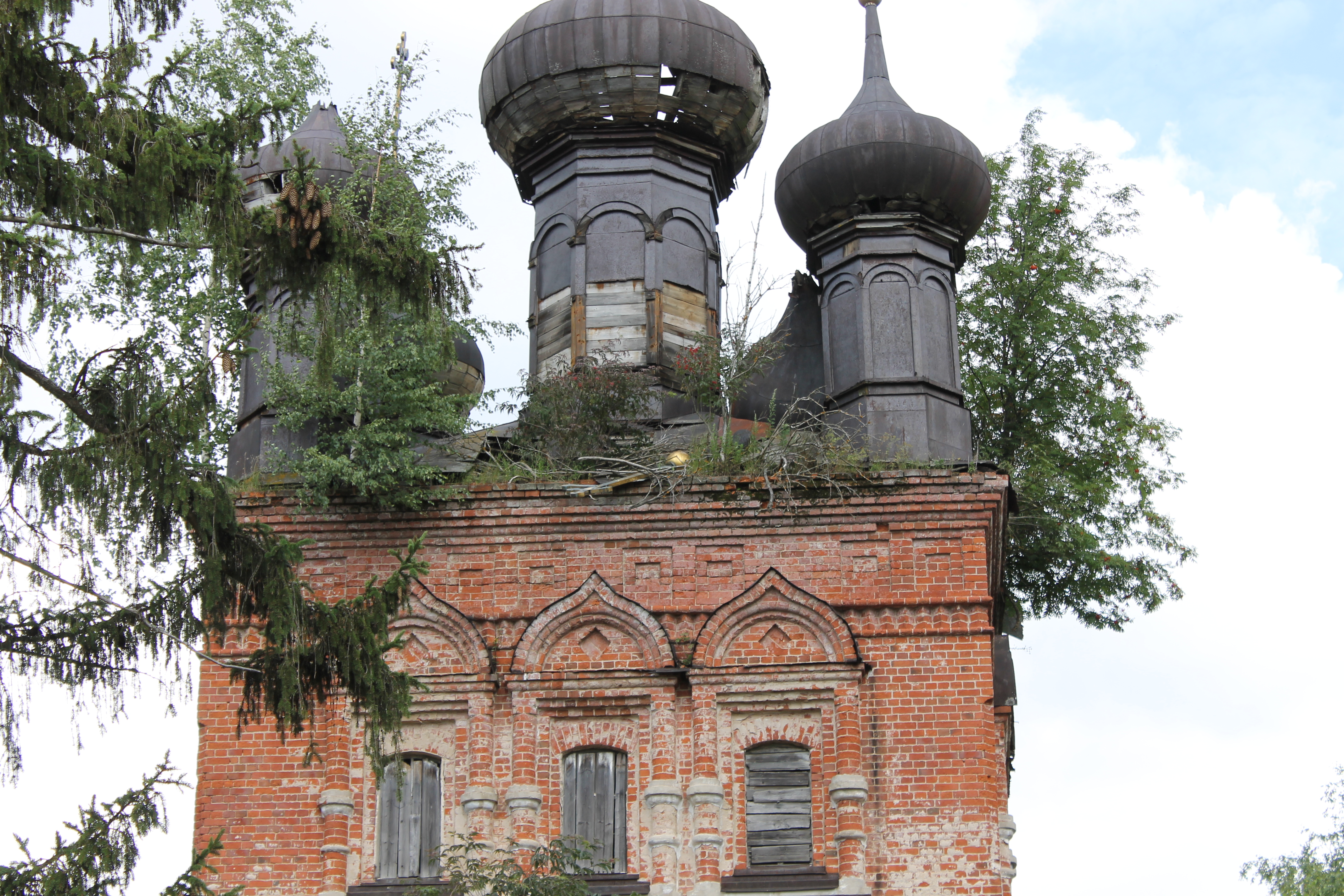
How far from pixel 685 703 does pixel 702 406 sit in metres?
2.18

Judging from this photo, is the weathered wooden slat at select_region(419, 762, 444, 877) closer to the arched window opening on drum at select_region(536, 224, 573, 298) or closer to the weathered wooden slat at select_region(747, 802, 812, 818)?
the weathered wooden slat at select_region(747, 802, 812, 818)

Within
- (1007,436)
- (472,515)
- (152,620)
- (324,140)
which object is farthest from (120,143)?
(1007,436)

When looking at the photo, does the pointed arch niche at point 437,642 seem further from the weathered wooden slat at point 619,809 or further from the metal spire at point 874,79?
the metal spire at point 874,79

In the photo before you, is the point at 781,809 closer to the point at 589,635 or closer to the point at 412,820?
the point at 589,635

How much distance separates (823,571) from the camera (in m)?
12.6

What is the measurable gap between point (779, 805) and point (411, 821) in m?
2.26

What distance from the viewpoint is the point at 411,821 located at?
12.3 meters

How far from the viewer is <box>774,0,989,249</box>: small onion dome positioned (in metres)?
14.1

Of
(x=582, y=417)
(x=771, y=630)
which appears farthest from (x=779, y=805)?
(x=582, y=417)

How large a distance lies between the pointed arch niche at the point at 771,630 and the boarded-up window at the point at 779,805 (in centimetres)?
57

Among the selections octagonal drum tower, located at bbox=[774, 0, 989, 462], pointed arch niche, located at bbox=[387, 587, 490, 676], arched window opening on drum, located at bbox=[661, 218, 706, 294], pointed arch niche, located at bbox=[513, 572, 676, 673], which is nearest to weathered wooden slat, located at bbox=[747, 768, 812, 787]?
pointed arch niche, located at bbox=[513, 572, 676, 673]

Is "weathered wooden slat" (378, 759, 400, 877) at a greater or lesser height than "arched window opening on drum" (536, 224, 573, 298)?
lesser

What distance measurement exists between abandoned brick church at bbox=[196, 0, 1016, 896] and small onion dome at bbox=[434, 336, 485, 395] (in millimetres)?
2404

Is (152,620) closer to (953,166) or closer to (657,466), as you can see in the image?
(657,466)
